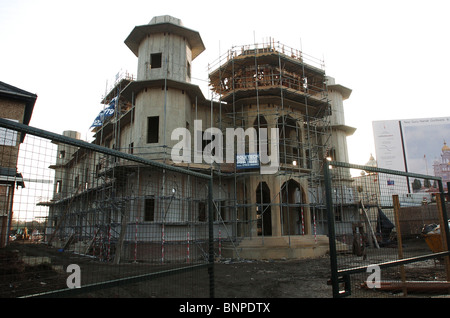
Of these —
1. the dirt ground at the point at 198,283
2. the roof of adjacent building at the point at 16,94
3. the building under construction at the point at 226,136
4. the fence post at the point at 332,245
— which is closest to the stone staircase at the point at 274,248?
the building under construction at the point at 226,136

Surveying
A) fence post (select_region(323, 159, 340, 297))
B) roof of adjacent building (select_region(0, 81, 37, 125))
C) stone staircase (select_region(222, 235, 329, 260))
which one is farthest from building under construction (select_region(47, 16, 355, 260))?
fence post (select_region(323, 159, 340, 297))

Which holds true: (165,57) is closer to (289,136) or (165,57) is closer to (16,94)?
Answer: (16,94)

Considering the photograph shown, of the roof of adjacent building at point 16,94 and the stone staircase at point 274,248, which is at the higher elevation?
the roof of adjacent building at point 16,94

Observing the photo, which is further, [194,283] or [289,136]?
[289,136]

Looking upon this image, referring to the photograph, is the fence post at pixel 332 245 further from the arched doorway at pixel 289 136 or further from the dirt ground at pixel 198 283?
the arched doorway at pixel 289 136
